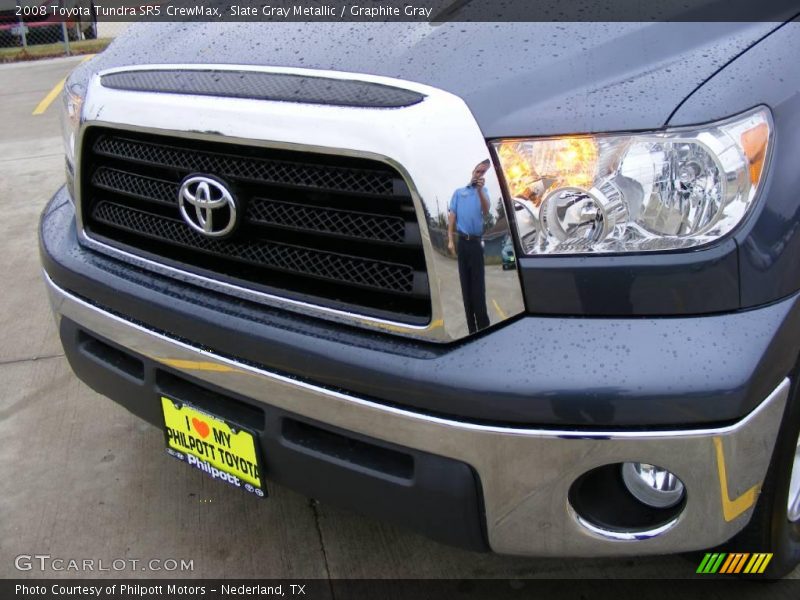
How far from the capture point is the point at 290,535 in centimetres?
262

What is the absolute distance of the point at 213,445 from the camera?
2174 millimetres

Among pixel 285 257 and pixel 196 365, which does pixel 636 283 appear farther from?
pixel 196 365

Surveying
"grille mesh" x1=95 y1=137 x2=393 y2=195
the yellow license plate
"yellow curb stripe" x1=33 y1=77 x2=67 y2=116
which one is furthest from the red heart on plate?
"yellow curb stripe" x1=33 y1=77 x2=67 y2=116

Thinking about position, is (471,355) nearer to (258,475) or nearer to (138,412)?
(258,475)

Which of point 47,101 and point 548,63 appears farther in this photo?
point 47,101

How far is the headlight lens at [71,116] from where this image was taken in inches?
93.2

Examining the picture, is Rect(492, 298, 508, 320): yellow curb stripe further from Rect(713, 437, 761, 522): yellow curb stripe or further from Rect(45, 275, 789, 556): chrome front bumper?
Rect(713, 437, 761, 522): yellow curb stripe

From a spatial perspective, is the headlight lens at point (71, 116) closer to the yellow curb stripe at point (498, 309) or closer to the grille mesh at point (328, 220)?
the grille mesh at point (328, 220)

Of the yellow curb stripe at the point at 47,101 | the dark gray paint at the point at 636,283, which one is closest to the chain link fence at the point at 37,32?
the yellow curb stripe at the point at 47,101

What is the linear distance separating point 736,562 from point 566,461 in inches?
29.5

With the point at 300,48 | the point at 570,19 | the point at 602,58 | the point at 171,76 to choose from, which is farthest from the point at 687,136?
the point at 171,76

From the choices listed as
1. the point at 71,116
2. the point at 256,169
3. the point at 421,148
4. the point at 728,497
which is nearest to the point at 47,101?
the point at 71,116
